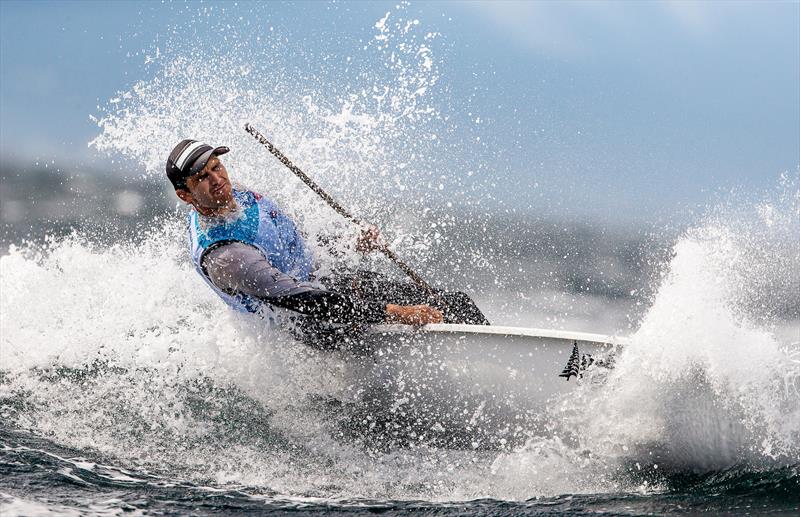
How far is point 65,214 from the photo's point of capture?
2205 cm

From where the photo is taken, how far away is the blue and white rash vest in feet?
15.0

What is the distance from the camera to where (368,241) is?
5.61 metres

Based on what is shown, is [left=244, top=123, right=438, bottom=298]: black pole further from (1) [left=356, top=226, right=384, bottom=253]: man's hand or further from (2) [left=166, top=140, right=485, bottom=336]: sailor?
(2) [left=166, top=140, right=485, bottom=336]: sailor

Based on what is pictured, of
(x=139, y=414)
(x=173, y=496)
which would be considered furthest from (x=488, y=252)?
(x=173, y=496)

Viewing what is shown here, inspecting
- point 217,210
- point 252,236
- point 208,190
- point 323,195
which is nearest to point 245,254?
point 252,236

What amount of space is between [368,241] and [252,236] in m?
1.15

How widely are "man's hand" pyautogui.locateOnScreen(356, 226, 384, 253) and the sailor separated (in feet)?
2.52

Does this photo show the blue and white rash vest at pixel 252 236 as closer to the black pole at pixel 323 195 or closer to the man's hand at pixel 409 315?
the black pole at pixel 323 195

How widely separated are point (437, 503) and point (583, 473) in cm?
81

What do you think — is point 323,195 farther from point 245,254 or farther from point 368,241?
point 245,254

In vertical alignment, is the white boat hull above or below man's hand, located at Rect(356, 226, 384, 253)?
below

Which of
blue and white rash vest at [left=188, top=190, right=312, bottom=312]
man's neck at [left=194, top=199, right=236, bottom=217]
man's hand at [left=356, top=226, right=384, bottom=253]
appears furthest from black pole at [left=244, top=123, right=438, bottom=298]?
man's neck at [left=194, top=199, right=236, bottom=217]

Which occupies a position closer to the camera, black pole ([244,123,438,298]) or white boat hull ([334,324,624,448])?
white boat hull ([334,324,624,448])

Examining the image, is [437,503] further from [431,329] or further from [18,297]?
[18,297]
